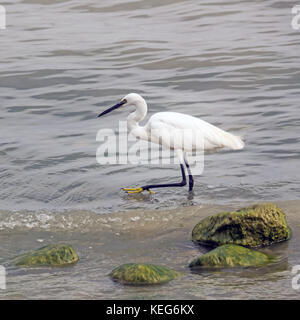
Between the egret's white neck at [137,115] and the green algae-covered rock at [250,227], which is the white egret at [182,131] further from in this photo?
the green algae-covered rock at [250,227]

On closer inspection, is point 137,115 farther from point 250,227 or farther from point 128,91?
point 128,91

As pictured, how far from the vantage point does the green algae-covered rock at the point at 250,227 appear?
622cm

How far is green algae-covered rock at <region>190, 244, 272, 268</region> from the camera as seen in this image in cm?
574

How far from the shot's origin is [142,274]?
547 cm

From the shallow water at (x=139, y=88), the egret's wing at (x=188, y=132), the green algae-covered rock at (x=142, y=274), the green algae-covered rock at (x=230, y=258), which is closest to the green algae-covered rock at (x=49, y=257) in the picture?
the green algae-covered rock at (x=142, y=274)

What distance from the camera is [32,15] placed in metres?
20.4

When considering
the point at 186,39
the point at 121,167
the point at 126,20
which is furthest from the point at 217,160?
the point at 126,20

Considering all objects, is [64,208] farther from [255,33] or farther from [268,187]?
[255,33]

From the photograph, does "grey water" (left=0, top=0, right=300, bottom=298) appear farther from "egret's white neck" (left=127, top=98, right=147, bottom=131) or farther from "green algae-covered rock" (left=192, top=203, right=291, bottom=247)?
"green algae-covered rock" (left=192, top=203, right=291, bottom=247)

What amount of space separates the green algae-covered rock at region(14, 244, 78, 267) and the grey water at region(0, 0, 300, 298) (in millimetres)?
335

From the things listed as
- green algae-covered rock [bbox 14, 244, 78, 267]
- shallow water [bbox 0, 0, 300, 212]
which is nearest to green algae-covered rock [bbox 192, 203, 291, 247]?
green algae-covered rock [bbox 14, 244, 78, 267]

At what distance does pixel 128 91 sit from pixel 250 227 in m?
8.05

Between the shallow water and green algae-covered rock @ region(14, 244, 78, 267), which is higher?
the shallow water

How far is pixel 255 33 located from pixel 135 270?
13268 millimetres
